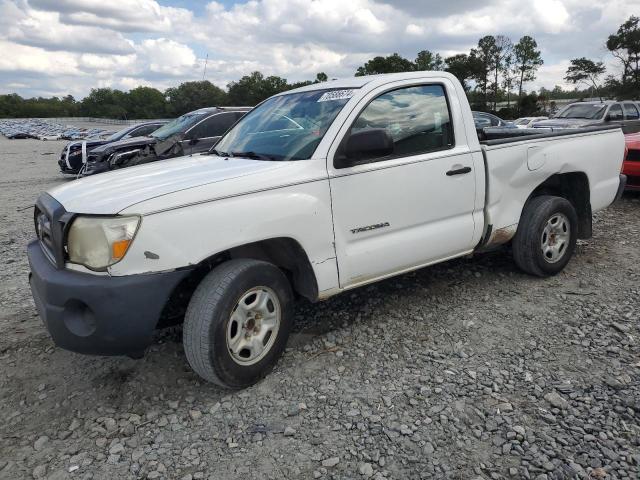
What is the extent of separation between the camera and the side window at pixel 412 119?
138 inches

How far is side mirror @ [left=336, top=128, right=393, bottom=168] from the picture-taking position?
3109 mm

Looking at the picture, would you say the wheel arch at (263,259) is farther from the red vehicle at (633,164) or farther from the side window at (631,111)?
the side window at (631,111)

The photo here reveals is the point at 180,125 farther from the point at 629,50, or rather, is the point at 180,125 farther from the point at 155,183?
the point at 629,50

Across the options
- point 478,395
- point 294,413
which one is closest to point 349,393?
point 294,413

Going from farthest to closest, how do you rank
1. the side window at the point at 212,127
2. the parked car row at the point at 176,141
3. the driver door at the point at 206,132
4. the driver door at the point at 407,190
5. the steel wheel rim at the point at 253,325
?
the side window at the point at 212,127
the driver door at the point at 206,132
the parked car row at the point at 176,141
the driver door at the point at 407,190
the steel wheel rim at the point at 253,325

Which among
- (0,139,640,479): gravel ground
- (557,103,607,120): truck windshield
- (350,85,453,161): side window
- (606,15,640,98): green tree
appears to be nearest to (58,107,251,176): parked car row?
(0,139,640,479): gravel ground

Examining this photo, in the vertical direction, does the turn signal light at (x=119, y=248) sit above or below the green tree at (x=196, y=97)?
below

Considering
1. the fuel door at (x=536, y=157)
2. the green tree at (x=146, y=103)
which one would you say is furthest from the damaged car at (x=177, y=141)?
the green tree at (x=146, y=103)

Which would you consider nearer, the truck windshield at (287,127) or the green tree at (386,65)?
the truck windshield at (287,127)

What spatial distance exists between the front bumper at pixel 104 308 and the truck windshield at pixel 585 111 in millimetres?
14784

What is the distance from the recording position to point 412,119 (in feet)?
12.2

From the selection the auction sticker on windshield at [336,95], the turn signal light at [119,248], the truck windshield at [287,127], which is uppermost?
the auction sticker on windshield at [336,95]

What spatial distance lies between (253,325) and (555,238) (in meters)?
3.01

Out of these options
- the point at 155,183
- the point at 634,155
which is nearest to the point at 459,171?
the point at 155,183
